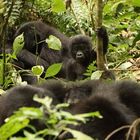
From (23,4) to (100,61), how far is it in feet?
10.4

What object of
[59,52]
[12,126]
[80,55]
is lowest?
[59,52]

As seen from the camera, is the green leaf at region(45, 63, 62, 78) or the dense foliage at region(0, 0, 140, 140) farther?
the green leaf at region(45, 63, 62, 78)

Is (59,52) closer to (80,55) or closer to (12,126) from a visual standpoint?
(80,55)

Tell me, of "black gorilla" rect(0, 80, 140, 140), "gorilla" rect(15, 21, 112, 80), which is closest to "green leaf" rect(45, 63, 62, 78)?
"black gorilla" rect(0, 80, 140, 140)

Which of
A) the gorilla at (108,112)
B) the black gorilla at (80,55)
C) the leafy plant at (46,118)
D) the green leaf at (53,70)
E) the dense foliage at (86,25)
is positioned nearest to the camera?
the leafy plant at (46,118)

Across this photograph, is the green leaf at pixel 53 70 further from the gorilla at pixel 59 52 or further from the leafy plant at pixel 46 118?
the leafy plant at pixel 46 118

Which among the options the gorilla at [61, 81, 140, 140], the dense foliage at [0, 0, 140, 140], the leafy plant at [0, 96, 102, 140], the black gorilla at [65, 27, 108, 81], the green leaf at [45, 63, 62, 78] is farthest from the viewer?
the black gorilla at [65, 27, 108, 81]

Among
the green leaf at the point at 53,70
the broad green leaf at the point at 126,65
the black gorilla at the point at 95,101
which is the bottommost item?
the green leaf at the point at 53,70

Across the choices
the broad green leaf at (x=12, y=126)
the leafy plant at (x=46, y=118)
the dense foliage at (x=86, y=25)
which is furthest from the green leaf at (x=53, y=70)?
the leafy plant at (x=46, y=118)

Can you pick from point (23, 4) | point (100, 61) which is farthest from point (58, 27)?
point (100, 61)

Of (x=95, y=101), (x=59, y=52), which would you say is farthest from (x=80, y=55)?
(x=95, y=101)

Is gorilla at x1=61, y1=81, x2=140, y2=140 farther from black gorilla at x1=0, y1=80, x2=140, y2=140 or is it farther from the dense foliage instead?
the dense foliage

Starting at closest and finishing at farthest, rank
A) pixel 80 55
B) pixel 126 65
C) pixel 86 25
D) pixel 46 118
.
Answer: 1. pixel 46 118
2. pixel 126 65
3. pixel 80 55
4. pixel 86 25

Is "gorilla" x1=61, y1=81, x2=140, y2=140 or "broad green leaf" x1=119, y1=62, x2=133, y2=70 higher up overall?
"gorilla" x1=61, y1=81, x2=140, y2=140
